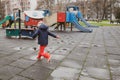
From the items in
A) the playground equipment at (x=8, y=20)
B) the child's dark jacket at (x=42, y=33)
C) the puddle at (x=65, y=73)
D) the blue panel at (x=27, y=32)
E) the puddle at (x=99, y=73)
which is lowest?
the puddle at (x=99, y=73)

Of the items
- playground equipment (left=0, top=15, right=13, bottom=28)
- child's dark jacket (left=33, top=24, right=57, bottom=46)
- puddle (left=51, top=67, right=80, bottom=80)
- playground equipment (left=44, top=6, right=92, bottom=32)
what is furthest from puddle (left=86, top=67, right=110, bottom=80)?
playground equipment (left=0, top=15, right=13, bottom=28)

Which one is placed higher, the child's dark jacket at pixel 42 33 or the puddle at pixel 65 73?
the child's dark jacket at pixel 42 33

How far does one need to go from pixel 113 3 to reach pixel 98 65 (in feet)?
210

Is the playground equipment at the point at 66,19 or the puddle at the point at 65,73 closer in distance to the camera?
the puddle at the point at 65,73

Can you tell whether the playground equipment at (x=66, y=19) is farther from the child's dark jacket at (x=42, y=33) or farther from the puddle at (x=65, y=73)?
the puddle at (x=65, y=73)

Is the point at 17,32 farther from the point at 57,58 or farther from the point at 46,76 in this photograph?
the point at 46,76

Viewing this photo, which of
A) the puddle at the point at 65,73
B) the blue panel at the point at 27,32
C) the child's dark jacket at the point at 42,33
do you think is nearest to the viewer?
the puddle at the point at 65,73

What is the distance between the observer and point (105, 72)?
4.76 meters

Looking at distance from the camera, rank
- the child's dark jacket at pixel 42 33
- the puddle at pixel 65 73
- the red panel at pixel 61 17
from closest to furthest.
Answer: the puddle at pixel 65 73 → the child's dark jacket at pixel 42 33 → the red panel at pixel 61 17

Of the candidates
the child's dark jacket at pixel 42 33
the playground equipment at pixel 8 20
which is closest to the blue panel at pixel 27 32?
the child's dark jacket at pixel 42 33

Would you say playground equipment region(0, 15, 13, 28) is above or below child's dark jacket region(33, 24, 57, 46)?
above

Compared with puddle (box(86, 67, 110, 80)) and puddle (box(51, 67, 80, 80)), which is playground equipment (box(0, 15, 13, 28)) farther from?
puddle (box(86, 67, 110, 80))

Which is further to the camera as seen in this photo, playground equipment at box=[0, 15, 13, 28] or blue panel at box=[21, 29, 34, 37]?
playground equipment at box=[0, 15, 13, 28]

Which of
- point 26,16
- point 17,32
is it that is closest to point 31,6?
point 26,16
